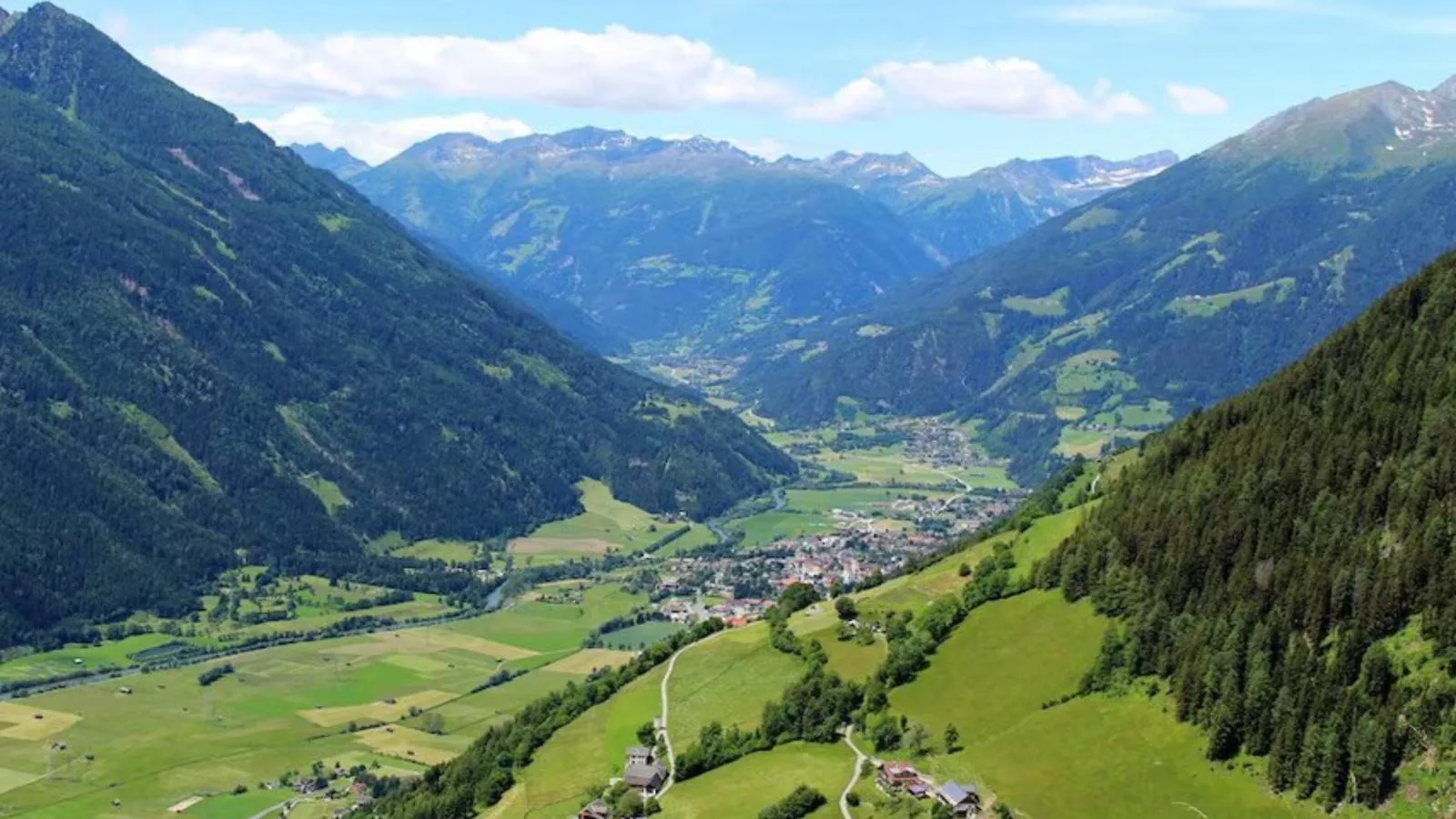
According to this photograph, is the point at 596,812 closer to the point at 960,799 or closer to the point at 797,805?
the point at 797,805

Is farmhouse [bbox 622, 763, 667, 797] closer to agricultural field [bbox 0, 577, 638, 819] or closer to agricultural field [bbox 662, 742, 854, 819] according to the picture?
agricultural field [bbox 662, 742, 854, 819]

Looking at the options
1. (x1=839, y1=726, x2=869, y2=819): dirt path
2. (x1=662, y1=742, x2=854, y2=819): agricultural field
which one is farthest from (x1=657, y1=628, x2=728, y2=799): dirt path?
(x1=839, y1=726, x2=869, y2=819): dirt path

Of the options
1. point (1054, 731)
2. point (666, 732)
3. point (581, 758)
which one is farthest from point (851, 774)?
point (581, 758)

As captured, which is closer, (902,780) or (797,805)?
(797,805)

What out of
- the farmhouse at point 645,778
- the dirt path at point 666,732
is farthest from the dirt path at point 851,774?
the farmhouse at point 645,778

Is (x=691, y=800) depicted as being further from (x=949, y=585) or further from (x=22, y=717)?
(x=22, y=717)
